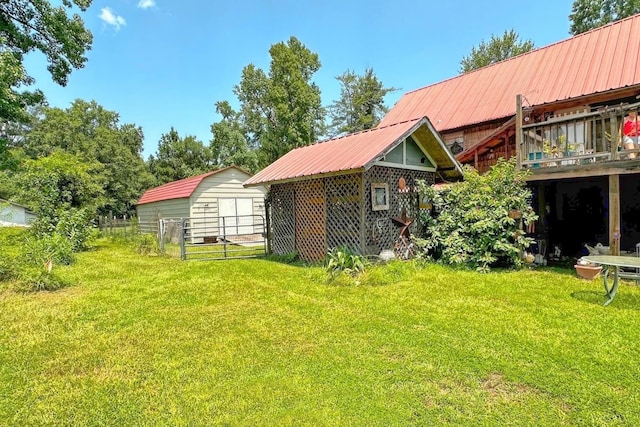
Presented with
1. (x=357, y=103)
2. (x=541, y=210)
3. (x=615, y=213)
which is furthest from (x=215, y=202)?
(x=357, y=103)

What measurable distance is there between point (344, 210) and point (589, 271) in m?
5.09

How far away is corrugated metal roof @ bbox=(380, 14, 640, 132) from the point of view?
10.2 metres

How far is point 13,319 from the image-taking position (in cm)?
526

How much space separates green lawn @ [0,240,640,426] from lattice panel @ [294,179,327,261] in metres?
2.79

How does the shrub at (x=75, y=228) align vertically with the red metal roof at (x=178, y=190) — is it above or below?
below

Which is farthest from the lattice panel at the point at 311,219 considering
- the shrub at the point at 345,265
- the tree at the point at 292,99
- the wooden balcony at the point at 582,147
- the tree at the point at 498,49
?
the tree at the point at 498,49

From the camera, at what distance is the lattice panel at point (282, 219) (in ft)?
33.8

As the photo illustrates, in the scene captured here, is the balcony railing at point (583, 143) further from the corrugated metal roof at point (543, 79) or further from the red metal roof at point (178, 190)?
the red metal roof at point (178, 190)

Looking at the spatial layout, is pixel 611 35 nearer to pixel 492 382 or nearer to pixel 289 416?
pixel 492 382

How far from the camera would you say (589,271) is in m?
6.70

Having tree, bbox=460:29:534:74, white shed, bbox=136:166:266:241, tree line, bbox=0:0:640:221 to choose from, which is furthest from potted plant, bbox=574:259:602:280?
tree, bbox=460:29:534:74

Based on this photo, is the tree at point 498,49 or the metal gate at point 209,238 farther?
the tree at point 498,49

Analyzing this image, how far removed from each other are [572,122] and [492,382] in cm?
685

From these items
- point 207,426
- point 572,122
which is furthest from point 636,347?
point 572,122
